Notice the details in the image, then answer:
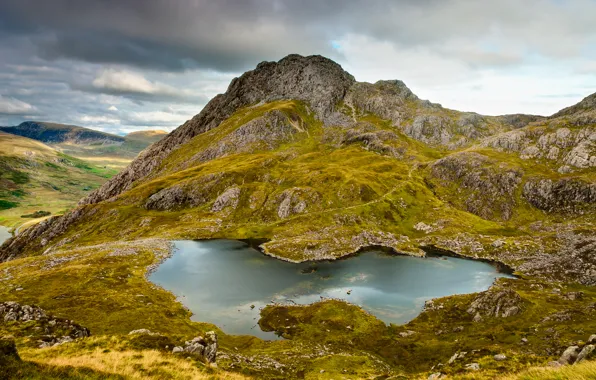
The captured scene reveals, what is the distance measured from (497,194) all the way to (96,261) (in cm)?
20921

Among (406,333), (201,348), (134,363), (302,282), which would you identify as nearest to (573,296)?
(406,333)

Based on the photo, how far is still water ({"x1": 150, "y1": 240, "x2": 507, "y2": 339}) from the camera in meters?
80.5

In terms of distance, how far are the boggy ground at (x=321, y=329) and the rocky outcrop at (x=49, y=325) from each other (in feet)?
4.93

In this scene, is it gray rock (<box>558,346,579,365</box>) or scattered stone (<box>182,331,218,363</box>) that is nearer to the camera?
gray rock (<box>558,346,579,365</box>)

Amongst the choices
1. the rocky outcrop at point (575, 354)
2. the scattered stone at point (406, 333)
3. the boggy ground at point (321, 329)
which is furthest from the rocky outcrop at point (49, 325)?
the scattered stone at point (406, 333)

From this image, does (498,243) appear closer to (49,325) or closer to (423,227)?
(423,227)

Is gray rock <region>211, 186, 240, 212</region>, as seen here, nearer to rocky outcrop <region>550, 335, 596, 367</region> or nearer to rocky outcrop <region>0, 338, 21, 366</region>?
rocky outcrop <region>0, 338, 21, 366</region>

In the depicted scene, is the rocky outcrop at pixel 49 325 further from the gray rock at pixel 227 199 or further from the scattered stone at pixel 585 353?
the gray rock at pixel 227 199

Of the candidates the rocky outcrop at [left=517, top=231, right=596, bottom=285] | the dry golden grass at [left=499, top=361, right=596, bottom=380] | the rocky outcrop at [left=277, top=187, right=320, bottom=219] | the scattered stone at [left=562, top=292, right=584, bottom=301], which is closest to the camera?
the dry golden grass at [left=499, top=361, right=596, bottom=380]

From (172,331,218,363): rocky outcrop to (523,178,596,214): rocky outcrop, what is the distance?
192062 millimetres

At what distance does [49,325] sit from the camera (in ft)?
131

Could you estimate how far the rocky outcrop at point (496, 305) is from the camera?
73875 millimetres

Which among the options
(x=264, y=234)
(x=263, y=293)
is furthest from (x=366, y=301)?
(x=264, y=234)

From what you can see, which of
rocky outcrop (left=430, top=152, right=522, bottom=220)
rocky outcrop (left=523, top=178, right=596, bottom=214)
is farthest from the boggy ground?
rocky outcrop (left=523, top=178, right=596, bottom=214)
